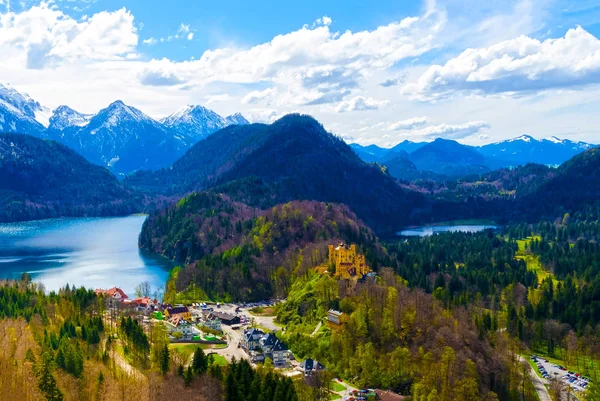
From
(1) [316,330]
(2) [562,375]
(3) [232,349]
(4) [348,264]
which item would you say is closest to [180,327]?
(3) [232,349]

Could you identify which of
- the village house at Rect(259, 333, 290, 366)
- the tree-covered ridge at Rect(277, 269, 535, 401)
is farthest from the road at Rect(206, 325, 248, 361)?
the tree-covered ridge at Rect(277, 269, 535, 401)

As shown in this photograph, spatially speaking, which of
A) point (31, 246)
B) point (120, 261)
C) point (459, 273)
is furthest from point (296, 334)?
point (31, 246)

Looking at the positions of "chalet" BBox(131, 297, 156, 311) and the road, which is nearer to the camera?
the road

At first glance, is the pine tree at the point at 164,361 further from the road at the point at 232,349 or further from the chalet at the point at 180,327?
the chalet at the point at 180,327

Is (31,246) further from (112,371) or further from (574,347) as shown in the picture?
(574,347)

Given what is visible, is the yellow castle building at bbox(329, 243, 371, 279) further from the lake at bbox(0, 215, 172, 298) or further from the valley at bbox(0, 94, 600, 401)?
the lake at bbox(0, 215, 172, 298)

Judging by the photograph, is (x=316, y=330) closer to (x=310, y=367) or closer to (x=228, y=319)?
(x=310, y=367)


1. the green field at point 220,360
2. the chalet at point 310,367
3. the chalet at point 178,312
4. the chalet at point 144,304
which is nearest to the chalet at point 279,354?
the chalet at point 310,367

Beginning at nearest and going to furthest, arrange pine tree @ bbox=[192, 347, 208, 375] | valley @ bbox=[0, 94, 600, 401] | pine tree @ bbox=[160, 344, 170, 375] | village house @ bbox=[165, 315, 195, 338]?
pine tree @ bbox=[192, 347, 208, 375] → pine tree @ bbox=[160, 344, 170, 375] → valley @ bbox=[0, 94, 600, 401] → village house @ bbox=[165, 315, 195, 338]
